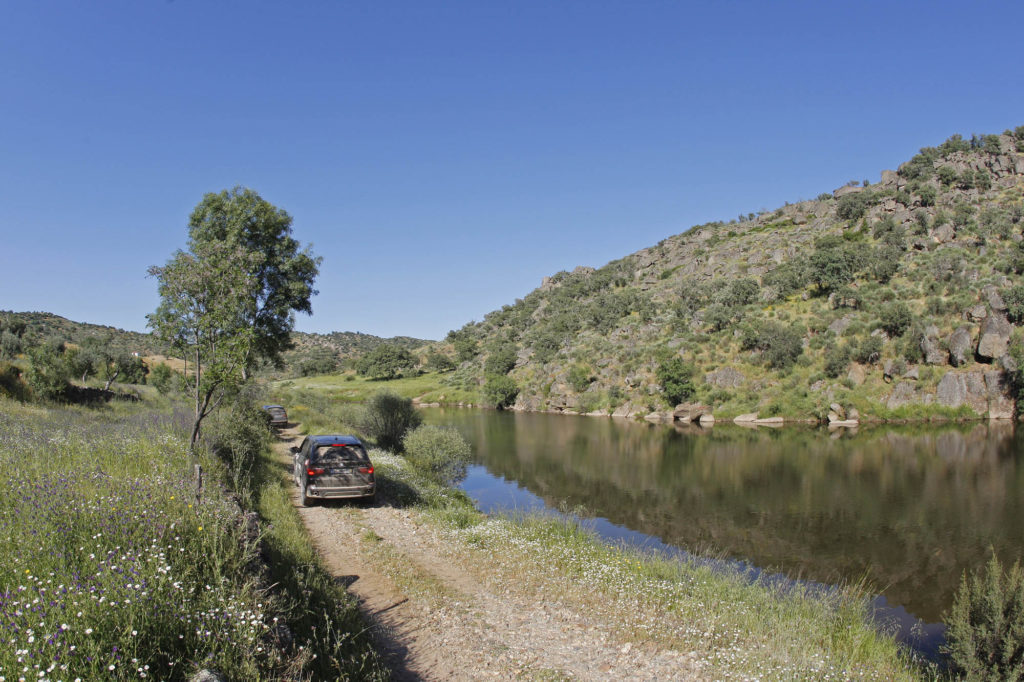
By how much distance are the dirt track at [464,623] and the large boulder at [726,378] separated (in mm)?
50821

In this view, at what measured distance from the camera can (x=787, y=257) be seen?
93375 mm

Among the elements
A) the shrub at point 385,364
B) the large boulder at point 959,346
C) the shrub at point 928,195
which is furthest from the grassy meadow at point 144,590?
the shrub at point 928,195

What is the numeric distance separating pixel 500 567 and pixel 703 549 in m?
8.72

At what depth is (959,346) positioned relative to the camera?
4791cm

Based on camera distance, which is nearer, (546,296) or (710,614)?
(710,614)

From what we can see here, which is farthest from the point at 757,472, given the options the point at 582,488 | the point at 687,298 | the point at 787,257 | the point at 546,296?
the point at 546,296

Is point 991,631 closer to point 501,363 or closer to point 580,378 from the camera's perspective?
point 580,378

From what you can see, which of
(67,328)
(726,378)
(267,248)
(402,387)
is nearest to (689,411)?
(726,378)

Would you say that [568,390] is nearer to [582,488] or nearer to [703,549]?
[582,488]

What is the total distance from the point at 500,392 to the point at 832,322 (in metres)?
41.0

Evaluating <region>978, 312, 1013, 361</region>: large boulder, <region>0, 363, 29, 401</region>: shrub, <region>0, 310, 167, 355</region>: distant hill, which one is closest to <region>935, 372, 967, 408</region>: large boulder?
<region>978, 312, 1013, 361</region>: large boulder

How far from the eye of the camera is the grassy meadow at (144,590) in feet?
12.2

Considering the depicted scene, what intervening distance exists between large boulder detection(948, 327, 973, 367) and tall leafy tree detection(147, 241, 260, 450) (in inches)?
2235

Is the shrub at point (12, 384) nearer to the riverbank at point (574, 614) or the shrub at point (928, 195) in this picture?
the riverbank at point (574, 614)
